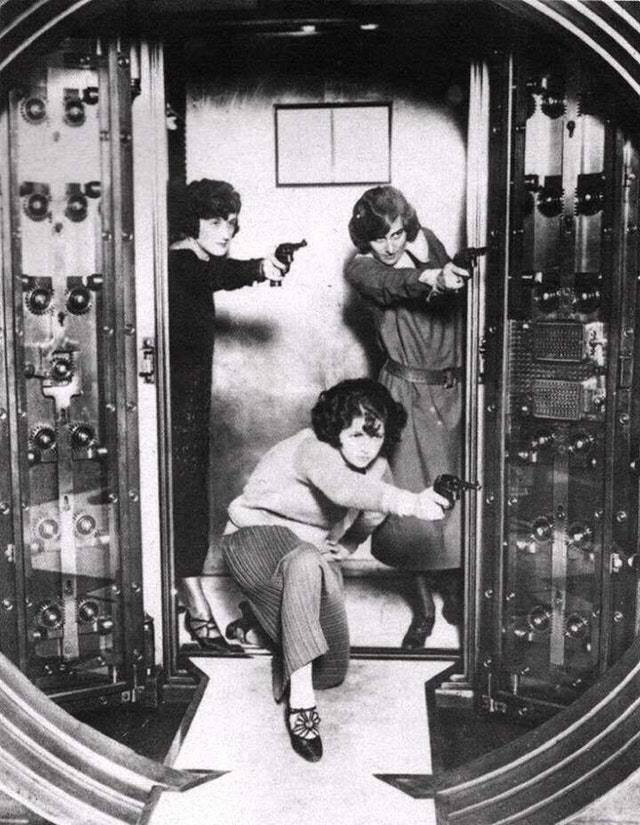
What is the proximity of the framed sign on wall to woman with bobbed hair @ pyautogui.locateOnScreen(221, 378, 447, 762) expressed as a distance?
577mm

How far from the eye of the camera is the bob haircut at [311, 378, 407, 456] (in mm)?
2648

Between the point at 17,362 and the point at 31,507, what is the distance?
0.40m

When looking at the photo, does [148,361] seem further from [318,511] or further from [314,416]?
[318,511]

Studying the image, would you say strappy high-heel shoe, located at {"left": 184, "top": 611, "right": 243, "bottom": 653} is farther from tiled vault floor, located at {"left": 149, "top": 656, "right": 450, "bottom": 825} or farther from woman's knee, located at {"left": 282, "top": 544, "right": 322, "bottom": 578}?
woman's knee, located at {"left": 282, "top": 544, "right": 322, "bottom": 578}

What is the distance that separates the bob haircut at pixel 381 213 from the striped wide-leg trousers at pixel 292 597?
0.87 m

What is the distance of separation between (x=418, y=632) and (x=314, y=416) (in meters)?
0.72

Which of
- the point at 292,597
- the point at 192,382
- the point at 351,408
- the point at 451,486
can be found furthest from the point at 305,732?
the point at 192,382

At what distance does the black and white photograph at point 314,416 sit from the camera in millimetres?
2330

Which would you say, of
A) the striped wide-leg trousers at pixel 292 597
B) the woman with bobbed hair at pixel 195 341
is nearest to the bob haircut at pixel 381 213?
the woman with bobbed hair at pixel 195 341

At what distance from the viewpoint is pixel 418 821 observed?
7.26 feet

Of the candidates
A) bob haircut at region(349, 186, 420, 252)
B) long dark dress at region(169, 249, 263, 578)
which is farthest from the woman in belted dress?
long dark dress at region(169, 249, 263, 578)

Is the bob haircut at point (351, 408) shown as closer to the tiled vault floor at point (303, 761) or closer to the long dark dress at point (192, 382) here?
the long dark dress at point (192, 382)

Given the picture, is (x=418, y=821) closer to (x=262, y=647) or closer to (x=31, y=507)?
(x=262, y=647)

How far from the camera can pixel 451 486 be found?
266 centimetres
